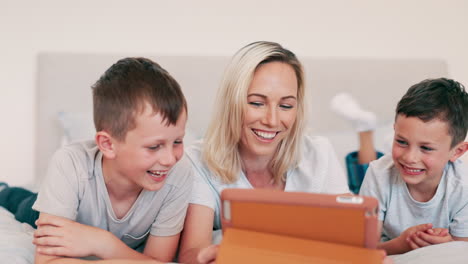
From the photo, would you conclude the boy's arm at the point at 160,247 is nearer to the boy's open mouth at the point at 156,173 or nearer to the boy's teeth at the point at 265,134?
the boy's open mouth at the point at 156,173

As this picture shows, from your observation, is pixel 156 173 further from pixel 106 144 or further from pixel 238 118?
pixel 238 118

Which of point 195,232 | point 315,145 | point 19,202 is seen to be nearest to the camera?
point 195,232

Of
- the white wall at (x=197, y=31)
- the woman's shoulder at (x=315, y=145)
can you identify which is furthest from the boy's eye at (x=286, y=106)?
the white wall at (x=197, y=31)

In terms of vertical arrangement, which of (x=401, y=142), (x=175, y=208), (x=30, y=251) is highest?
(x=401, y=142)

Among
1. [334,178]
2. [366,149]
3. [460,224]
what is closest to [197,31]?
[366,149]

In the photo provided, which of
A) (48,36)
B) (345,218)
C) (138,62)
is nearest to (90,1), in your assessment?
(48,36)

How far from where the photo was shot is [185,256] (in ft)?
4.43

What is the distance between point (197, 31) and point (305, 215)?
1.84 metres

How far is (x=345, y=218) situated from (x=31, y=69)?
2.15m

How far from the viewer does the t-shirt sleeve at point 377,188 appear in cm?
150

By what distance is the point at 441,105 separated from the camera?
55.5 inches

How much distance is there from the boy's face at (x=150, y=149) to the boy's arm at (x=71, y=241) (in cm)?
17

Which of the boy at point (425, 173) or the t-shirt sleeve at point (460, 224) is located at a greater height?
the boy at point (425, 173)

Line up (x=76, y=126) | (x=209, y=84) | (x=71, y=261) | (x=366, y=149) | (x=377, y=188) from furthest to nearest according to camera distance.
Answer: (x=209, y=84), (x=76, y=126), (x=366, y=149), (x=377, y=188), (x=71, y=261)
